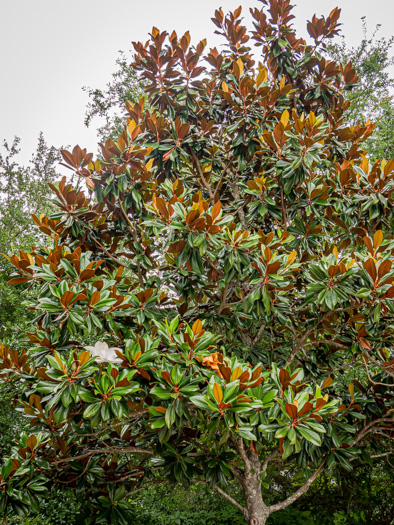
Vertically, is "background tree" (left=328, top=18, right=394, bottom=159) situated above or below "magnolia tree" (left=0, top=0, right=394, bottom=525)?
above

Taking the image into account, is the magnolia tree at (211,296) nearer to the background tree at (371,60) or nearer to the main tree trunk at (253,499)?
the main tree trunk at (253,499)

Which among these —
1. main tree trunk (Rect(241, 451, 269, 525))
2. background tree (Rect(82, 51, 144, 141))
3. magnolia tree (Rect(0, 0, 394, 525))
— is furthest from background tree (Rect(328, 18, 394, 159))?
main tree trunk (Rect(241, 451, 269, 525))

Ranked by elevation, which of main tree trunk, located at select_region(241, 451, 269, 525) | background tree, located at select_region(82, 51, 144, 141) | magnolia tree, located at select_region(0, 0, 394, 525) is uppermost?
background tree, located at select_region(82, 51, 144, 141)

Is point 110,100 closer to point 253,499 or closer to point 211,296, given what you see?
point 211,296

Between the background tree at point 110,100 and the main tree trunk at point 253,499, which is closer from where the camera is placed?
the main tree trunk at point 253,499

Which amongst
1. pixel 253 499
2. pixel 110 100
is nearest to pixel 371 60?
pixel 110 100

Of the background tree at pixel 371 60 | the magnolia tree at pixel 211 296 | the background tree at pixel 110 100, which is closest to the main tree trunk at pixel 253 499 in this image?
the magnolia tree at pixel 211 296

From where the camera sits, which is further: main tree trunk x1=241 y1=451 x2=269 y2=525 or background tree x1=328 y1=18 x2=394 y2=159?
background tree x1=328 y1=18 x2=394 y2=159

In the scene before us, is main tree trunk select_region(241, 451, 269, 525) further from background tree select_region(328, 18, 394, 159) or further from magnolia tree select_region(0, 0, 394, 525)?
background tree select_region(328, 18, 394, 159)

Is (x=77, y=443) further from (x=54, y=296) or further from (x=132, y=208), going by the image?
(x=132, y=208)

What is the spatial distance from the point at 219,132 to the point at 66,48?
314 inches

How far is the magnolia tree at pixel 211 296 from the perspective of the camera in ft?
6.14

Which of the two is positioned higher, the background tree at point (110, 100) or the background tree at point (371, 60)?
the background tree at point (110, 100)

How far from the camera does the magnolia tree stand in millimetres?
1870
